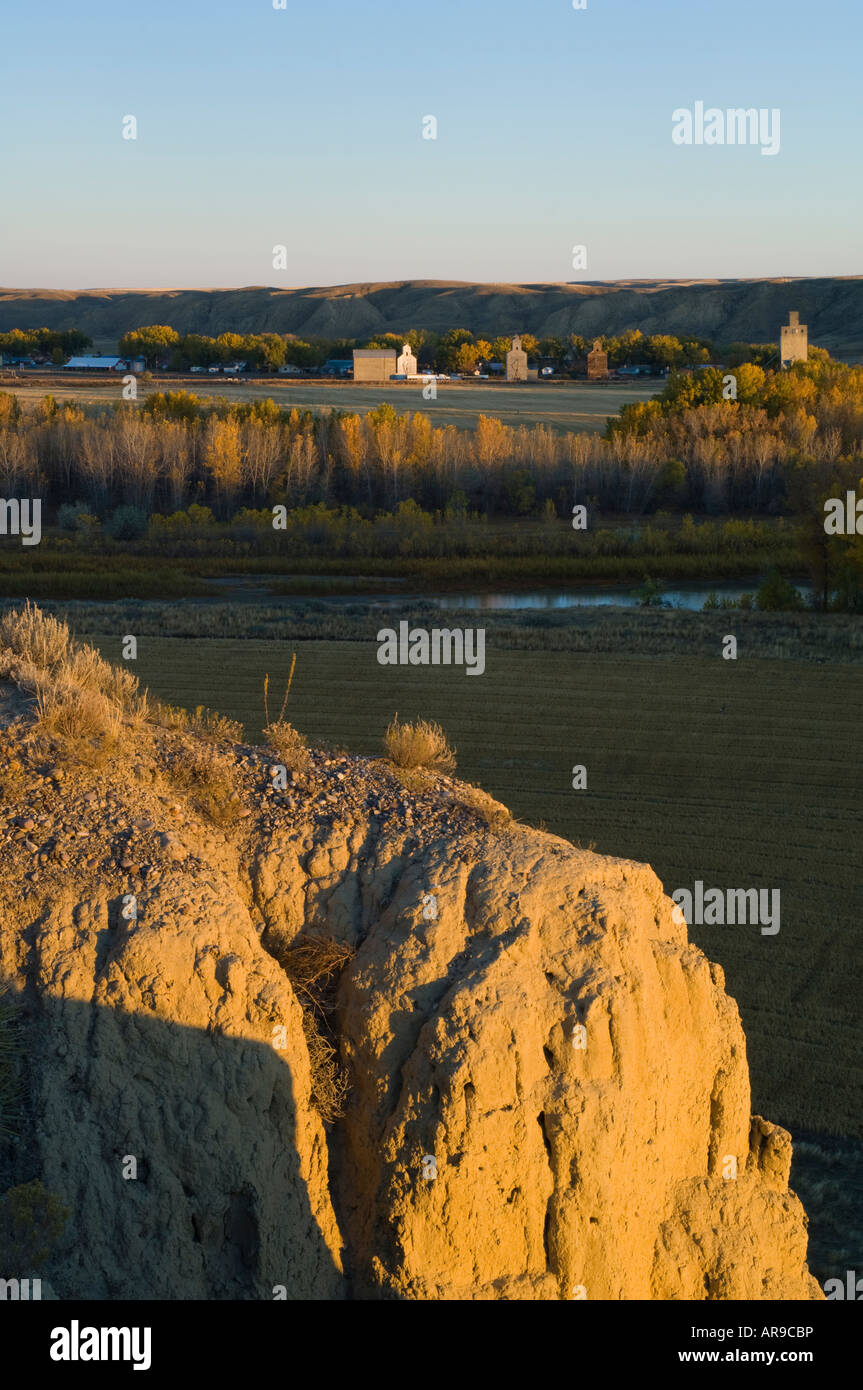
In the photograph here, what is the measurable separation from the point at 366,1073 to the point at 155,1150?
1.19 m

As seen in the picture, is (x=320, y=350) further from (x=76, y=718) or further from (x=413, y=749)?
(x=76, y=718)

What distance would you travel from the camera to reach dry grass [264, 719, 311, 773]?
873 cm

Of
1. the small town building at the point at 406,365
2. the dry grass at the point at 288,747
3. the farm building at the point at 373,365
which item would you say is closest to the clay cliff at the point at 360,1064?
the dry grass at the point at 288,747

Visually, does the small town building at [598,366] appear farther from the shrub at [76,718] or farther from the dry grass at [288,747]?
the shrub at [76,718]

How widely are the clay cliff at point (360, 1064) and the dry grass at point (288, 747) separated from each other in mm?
632

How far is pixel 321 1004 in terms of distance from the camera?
25.2 feet

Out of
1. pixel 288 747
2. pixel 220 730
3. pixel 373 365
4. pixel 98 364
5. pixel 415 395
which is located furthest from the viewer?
pixel 98 364

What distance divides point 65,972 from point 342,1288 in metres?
2.27

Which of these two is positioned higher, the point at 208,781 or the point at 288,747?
the point at 288,747

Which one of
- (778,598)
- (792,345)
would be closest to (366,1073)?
(778,598)

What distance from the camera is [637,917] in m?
7.72

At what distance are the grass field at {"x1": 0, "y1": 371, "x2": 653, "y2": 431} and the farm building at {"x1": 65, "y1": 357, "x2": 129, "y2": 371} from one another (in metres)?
6.83

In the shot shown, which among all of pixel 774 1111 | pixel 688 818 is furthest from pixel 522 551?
pixel 774 1111

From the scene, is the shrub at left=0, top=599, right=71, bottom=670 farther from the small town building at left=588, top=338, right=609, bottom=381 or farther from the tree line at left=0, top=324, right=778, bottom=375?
the small town building at left=588, top=338, right=609, bottom=381
